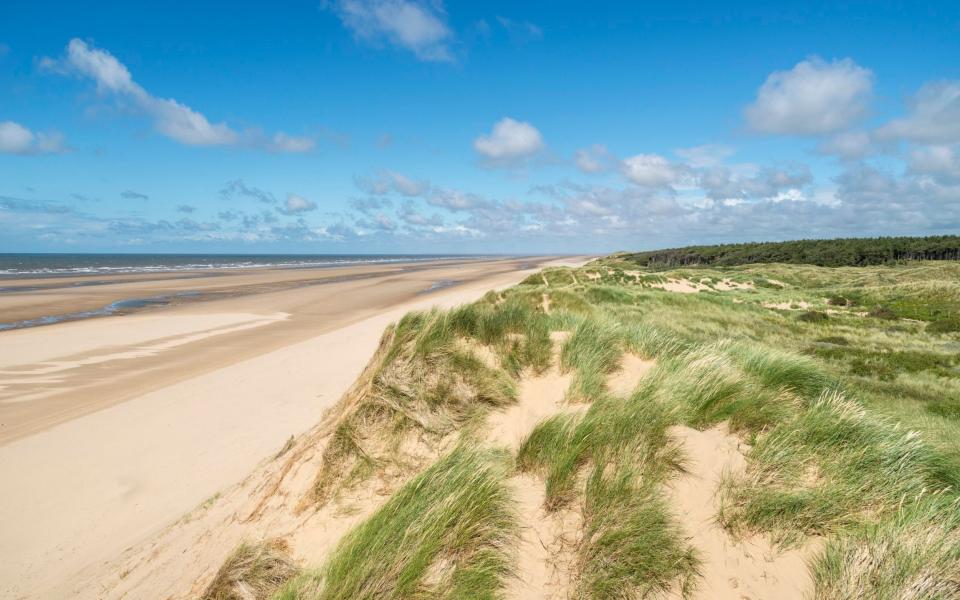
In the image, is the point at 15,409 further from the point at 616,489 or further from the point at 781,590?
the point at 781,590

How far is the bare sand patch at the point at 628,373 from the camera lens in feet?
16.7

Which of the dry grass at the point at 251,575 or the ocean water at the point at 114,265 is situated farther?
the ocean water at the point at 114,265

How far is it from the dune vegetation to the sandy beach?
332 cm

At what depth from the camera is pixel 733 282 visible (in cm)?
3703

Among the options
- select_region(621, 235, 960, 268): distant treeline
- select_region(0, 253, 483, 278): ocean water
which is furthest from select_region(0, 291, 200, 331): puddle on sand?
select_region(621, 235, 960, 268): distant treeline

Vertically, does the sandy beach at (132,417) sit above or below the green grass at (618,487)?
below

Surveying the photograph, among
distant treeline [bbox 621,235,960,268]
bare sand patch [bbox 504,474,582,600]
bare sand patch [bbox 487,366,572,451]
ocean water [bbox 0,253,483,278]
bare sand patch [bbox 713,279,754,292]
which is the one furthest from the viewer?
distant treeline [bbox 621,235,960,268]

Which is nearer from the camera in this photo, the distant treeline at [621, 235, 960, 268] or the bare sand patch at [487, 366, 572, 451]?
the bare sand patch at [487, 366, 572, 451]

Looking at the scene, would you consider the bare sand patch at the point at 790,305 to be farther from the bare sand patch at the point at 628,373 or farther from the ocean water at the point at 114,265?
the ocean water at the point at 114,265

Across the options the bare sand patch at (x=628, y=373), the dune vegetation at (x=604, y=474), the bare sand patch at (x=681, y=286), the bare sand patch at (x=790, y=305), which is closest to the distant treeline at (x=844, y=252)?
the bare sand patch at (x=681, y=286)

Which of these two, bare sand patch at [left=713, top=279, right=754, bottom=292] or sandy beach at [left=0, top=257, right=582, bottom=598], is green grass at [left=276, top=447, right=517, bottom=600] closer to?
sandy beach at [left=0, top=257, right=582, bottom=598]

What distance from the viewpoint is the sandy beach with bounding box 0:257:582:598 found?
5.47 meters

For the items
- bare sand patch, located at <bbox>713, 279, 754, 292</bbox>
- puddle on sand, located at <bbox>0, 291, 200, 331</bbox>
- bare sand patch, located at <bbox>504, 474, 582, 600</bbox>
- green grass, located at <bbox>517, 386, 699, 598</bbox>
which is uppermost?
green grass, located at <bbox>517, 386, 699, 598</bbox>

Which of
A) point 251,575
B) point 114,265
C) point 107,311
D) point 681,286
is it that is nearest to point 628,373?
point 251,575
